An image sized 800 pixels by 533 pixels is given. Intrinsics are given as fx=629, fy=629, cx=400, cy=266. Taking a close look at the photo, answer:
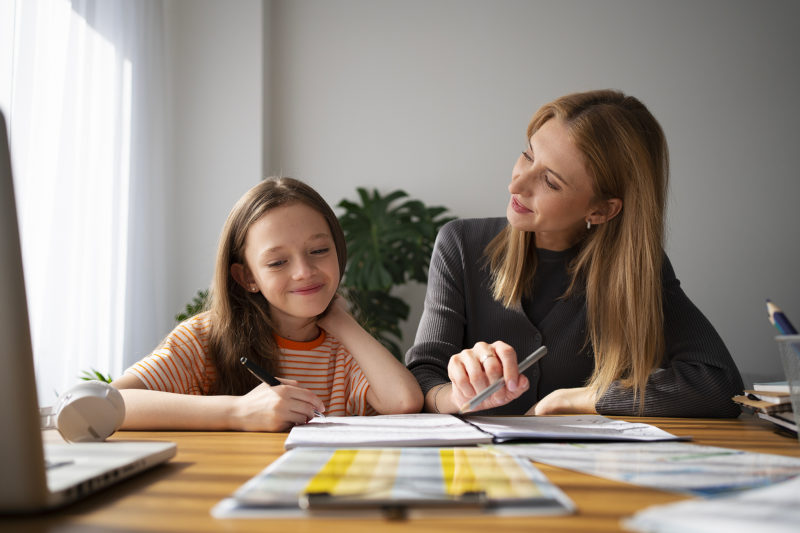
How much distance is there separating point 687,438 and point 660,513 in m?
0.48

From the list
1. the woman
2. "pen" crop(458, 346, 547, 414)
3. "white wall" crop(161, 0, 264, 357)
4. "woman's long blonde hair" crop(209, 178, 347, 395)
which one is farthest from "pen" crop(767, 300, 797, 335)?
"white wall" crop(161, 0, 264, 357)

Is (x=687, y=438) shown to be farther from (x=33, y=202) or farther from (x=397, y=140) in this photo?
(x=397, y=140)

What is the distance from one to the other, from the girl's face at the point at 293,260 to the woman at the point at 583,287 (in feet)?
0.91

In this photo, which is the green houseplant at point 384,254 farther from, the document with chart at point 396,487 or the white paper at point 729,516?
the white paper at point 729,516

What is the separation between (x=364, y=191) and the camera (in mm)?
3797

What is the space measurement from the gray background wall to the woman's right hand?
9.29 feet

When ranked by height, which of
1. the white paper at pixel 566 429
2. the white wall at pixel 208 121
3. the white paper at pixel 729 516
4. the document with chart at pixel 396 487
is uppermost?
the white wall at pixel 208 121

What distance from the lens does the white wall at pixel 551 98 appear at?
3912 millimetres

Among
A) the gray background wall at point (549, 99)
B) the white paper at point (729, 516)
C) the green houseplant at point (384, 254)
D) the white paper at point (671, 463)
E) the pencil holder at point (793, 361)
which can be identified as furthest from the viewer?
the gray background wall at point (549, 99)

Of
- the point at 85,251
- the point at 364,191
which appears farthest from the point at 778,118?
the point at 85,251

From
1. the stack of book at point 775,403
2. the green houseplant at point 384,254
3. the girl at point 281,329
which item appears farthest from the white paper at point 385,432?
the green houseplant at point 384,254

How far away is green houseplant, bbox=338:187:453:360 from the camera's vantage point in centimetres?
360

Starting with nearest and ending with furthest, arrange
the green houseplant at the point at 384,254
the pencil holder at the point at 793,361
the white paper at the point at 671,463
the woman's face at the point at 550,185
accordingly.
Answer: the white paper at the point at 671,463 < the pencil holder at the point at 793,361 < the woman's face at the point at 550,185 < the green houseplant at the point at 384,254

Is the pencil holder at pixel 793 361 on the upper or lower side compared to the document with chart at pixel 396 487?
upper
